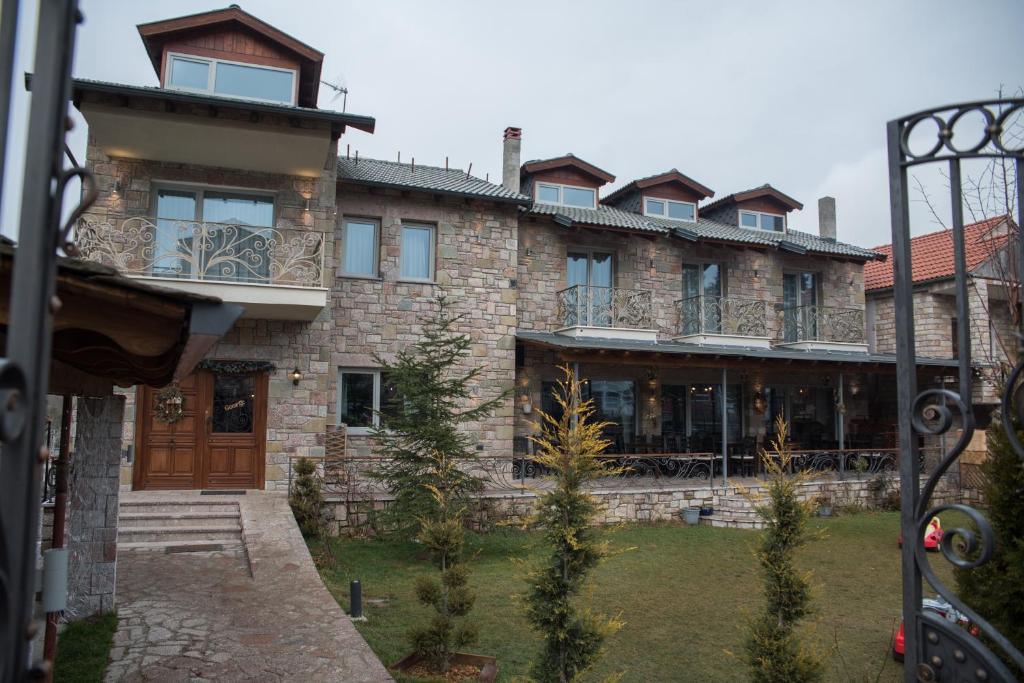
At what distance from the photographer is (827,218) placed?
21.1m

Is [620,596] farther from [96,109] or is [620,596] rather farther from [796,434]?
[796,434]

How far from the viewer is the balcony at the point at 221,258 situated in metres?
11.1

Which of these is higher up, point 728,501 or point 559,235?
point 559,235

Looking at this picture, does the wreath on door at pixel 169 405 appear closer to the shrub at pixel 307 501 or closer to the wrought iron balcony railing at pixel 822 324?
the shrub at pixel 307 501

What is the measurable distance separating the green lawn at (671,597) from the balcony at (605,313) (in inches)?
182

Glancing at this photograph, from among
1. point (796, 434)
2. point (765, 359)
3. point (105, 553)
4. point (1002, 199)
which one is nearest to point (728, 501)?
point (765, 359)

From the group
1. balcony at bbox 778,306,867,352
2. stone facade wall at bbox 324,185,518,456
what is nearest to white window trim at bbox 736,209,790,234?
balcony at bbox 778,306,867,352

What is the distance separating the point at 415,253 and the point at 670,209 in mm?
8330

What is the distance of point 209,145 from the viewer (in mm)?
11664

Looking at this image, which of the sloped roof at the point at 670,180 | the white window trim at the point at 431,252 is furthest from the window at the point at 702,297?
the white window trim at the point at 431,252

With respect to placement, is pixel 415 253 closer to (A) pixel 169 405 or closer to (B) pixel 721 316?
(A) pixel 169 405

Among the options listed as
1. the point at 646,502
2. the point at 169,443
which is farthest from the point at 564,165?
the point at 169,443

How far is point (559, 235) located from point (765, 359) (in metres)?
5.61

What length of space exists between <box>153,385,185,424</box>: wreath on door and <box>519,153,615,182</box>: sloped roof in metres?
9.96
